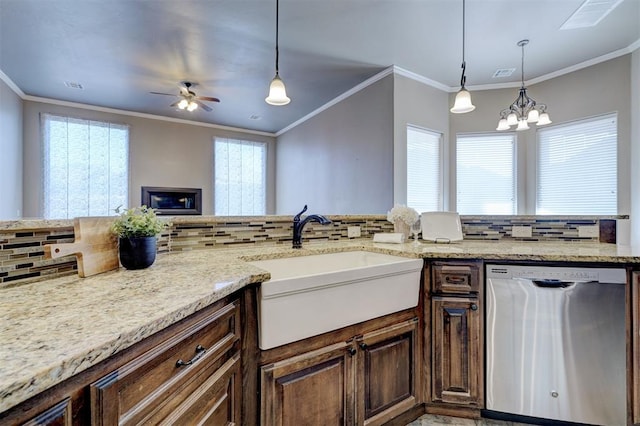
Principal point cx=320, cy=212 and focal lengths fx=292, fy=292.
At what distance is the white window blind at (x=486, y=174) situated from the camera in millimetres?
3824

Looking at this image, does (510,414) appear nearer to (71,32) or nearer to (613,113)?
(613,113)

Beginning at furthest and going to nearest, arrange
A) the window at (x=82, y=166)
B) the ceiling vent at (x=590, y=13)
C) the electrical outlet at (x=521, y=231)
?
the window at (x=82, y=166) < the ceiling vent at (x=590, y=13) < the electrical outlet at (x=521, y=231)

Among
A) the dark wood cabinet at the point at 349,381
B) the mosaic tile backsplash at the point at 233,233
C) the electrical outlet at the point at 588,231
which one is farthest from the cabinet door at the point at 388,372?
the electrical outlet at the point at 588,231

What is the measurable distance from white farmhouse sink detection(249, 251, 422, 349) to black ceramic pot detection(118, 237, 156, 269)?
47 cm

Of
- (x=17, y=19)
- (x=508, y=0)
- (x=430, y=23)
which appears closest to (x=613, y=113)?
(x=508, y=0)

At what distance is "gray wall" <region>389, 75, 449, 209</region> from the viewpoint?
3371mm

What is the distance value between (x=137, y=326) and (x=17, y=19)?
11.4 ft

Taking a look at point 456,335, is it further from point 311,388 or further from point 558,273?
point 311,388

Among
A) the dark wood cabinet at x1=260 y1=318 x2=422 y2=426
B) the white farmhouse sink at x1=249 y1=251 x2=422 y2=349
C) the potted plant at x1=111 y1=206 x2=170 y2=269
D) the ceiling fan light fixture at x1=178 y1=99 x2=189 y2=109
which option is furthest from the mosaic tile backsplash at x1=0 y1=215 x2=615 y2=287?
the ceiling fan light fixture at x1=178 y1=99 x2=189 y2=109

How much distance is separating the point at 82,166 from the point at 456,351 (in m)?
5.53

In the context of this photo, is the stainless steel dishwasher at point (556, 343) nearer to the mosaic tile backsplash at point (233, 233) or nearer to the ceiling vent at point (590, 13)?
the mosaic tile backsplash at point (233, 233)

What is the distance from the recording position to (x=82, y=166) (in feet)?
14.9

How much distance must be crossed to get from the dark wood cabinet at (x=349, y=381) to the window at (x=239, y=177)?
195 inches

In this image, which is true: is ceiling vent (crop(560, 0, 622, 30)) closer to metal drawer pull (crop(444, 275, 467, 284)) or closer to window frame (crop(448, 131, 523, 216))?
window frame (crop(448, 131, 523, 216))
